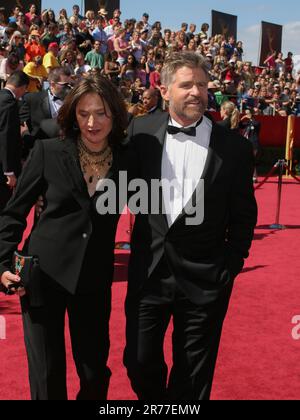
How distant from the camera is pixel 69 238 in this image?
122 inches

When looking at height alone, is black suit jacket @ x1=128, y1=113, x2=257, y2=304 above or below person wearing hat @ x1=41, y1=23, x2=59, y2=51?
below

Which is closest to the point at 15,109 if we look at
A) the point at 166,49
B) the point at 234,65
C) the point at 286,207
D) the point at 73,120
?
the point at 73,120

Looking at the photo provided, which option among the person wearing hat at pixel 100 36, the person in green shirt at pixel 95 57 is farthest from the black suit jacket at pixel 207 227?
the person wearing hat at pixel 100 36

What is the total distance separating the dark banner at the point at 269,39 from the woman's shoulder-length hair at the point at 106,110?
30.4m

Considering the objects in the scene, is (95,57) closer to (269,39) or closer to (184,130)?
(184,130)

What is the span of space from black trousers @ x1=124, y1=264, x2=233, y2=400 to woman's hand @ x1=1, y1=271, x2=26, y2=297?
54cm

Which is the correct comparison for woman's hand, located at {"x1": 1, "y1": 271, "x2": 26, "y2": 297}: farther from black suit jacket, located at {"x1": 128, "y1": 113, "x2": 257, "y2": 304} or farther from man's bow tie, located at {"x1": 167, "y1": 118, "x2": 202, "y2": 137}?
man's bow tie, located at {"x1": 167, "y1": 118, "x2": 202, "y2": 137}

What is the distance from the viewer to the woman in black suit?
310 centimetres

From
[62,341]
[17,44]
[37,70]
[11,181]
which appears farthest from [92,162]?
[17,44]

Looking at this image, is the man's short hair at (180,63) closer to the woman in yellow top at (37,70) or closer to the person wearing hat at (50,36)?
the woman in yellow top at (37,70)

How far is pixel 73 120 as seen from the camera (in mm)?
3203

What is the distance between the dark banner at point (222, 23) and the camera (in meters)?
30.8

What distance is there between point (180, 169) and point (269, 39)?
106ft

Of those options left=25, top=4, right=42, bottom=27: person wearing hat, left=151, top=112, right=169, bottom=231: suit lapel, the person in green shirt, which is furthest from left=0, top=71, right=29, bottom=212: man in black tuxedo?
left=25, top=4, right=42, bottom=27: person wearing hat
